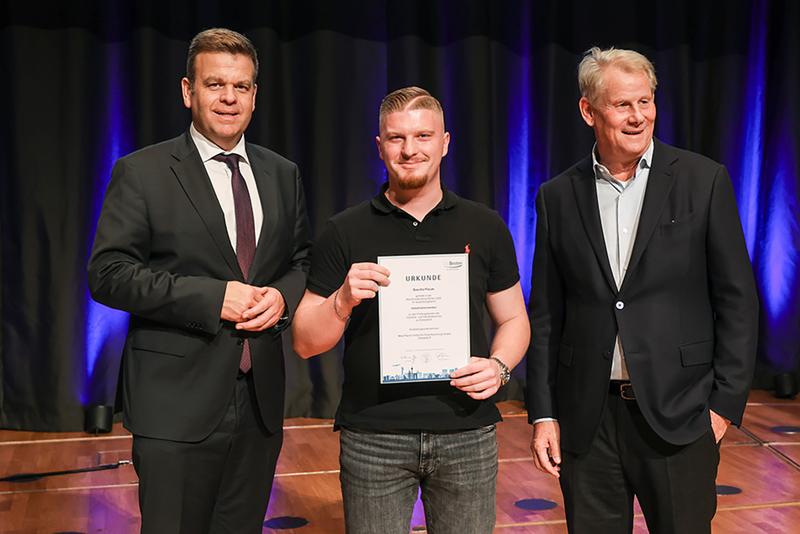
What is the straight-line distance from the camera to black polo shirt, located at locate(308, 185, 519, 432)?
217 centimetres

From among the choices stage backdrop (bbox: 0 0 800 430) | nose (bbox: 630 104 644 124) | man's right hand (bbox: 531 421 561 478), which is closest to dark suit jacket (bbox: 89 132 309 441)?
man's right hand (bbox: 531 421 561 478)

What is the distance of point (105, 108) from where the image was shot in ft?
18.1

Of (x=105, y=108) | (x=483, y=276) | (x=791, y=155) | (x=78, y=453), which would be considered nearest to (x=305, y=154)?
(x=105, y=108)

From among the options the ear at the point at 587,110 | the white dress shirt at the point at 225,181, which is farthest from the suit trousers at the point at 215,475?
the ear at the point at 587,110

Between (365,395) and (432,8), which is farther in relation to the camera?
(432,8)

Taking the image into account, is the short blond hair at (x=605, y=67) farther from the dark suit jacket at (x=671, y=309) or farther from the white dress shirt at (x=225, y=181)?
the white dress shirt at (x=225, y=181)

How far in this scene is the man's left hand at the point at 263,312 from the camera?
232 centimetres

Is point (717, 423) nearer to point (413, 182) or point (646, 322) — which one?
point (646, 322)

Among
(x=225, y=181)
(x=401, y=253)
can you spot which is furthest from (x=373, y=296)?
(x=225, y=181)

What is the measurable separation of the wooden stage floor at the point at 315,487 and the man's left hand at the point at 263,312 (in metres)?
1.74

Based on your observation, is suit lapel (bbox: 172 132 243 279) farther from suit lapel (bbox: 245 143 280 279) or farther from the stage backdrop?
the stage backdrop

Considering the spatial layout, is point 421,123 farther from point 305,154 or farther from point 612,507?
point 305,154

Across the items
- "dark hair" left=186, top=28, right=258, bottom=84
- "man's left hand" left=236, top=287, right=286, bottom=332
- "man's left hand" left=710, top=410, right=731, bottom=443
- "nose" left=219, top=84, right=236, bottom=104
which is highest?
"dark hair" left=186, top=28, right=258, bottom=84

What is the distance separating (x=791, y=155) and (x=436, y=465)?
5.15 metres
